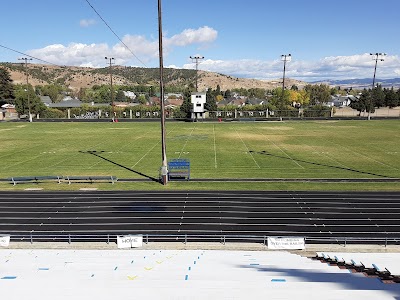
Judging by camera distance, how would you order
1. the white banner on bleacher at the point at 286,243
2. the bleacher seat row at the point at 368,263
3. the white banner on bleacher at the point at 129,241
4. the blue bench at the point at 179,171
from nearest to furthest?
1. the bleacher seat row at the point at 368,263
2. the white banner on bleacher at the point at 286,243
3. the white banner on bleacher at the point at 129,241
4. the blue bench at the point at 179,171

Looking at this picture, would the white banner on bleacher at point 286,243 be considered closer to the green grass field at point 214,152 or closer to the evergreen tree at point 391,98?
the green grass field at point 214,152

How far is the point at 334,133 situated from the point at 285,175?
35.0 metres

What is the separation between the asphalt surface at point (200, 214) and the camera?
20375 mm

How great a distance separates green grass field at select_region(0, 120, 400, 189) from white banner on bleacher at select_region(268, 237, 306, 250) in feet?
51.8

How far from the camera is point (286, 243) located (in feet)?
57.3

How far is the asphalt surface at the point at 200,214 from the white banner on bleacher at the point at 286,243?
3.25ft

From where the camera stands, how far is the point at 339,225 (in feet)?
69.9

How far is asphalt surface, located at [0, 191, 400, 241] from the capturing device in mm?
20375

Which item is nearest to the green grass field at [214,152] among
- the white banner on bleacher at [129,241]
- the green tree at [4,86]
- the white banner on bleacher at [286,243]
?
the white banner on bleacher at [286,243]

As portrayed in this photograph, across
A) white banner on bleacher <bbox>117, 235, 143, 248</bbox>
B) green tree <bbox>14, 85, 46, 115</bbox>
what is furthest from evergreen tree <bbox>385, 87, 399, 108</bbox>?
white banner on bleacher <bbox>117, 235, 143, 248</bbox>

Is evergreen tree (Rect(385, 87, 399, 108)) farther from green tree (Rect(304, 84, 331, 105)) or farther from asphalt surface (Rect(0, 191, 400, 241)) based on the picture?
asphalt surface (Rect(0, 191, 400, 241))

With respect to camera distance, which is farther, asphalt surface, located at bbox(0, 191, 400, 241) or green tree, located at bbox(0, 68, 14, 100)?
green tree, located at bbox(0, 68, 14, 100)

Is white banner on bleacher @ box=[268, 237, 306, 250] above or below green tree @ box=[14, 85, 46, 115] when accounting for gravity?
below

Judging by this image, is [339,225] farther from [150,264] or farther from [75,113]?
[75,113]
